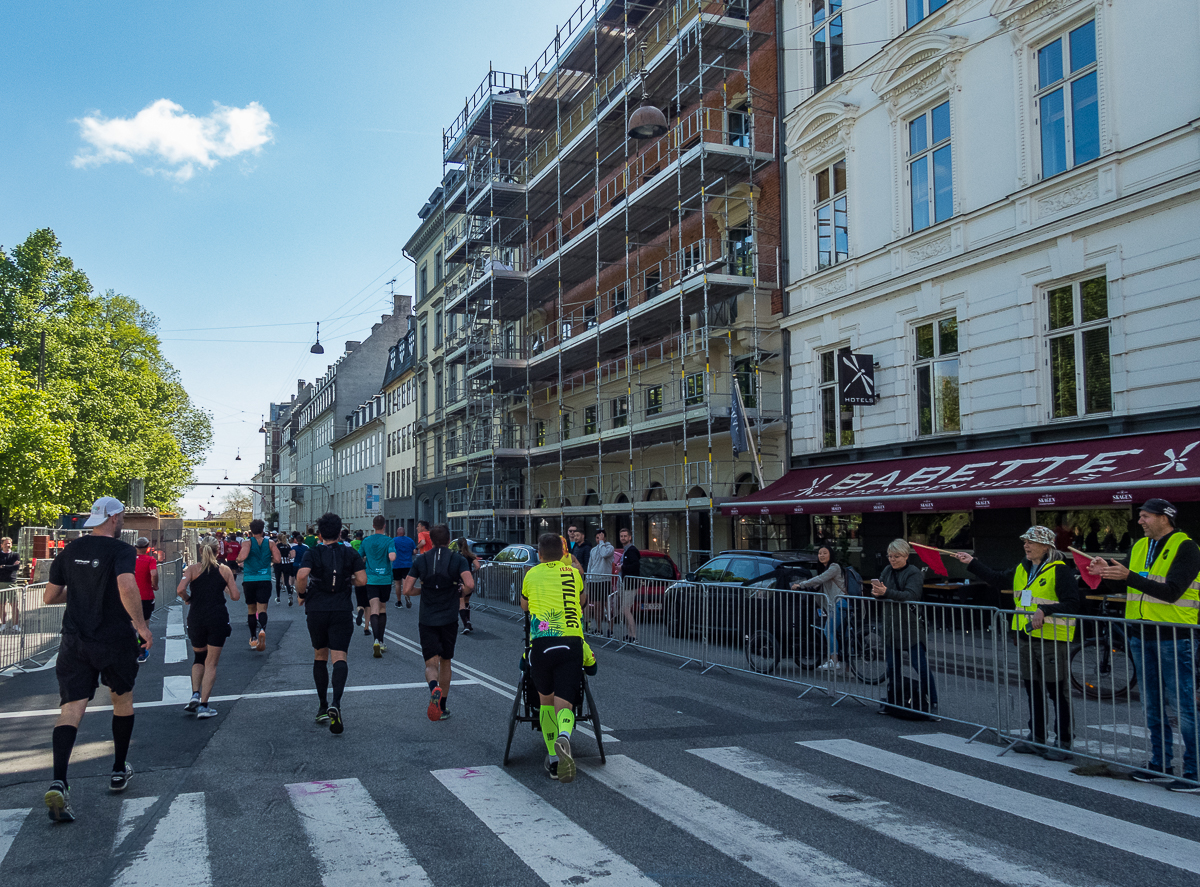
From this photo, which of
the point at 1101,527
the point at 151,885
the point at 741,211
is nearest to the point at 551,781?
the point at 151,885

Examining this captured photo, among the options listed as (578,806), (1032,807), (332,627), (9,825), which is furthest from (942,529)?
(9,825)

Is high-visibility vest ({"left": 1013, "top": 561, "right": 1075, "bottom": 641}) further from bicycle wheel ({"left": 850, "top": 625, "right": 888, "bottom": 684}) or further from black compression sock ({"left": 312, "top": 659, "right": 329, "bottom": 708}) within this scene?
black compression sock ({"left": 312, "top": 659, "right": 329, "bottom": 708})

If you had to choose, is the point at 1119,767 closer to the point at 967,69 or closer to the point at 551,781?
the point at 551,781

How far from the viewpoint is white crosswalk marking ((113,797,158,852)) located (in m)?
5.20

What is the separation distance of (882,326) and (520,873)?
16883 millimetres

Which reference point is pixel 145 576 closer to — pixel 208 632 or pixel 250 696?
pixel 250 696

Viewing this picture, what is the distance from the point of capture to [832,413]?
21219 mm

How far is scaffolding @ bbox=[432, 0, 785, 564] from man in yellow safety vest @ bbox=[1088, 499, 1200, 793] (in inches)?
569

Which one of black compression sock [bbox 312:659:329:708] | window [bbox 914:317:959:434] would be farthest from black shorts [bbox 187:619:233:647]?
window [bbox 914:317:959:434]

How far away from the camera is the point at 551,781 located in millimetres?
6434

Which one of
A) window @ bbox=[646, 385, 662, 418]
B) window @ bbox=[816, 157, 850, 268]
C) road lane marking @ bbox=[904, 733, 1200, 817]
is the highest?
window @ bbox=[816, 157, 850, 268]

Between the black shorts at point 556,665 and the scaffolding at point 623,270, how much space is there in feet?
47.4

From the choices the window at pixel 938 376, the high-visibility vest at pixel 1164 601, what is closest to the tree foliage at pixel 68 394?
the window at pixel 938 376

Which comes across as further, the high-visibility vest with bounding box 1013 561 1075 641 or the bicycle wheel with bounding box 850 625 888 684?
the bicycle wheel with bounding box 850 625 888 684
